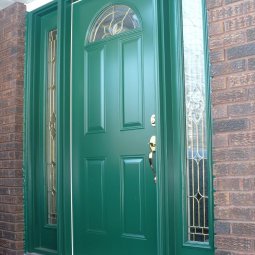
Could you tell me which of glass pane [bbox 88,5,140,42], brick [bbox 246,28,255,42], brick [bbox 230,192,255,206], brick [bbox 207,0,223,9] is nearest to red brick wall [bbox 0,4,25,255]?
glass pane [bbox 88,5,140,42]

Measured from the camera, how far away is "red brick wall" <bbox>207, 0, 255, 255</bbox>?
2.35 metres

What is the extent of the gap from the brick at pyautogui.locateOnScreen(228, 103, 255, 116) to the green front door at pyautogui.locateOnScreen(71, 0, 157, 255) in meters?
0.76

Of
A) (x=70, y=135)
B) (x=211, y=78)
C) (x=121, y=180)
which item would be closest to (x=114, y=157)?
(x=121, y=180)

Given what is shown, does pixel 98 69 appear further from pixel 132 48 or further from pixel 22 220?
pixel 22 220

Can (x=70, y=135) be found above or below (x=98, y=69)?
below

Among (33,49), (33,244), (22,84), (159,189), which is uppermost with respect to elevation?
(33,49)

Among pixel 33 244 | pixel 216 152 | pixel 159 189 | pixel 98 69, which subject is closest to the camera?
pixel 216 152

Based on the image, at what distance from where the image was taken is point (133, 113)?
10.6 feet

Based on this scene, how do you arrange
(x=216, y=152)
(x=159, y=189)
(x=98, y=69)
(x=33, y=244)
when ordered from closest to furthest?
(x=216, y=152) < (x=159, y=189) < (x=98, y=69) < (x=33, y=244)

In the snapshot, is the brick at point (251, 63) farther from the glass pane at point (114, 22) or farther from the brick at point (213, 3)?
the glass pane at point (114, 22)

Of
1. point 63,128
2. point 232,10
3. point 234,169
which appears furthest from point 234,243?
point 63,128

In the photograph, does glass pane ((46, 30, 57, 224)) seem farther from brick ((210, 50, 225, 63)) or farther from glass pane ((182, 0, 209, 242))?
brick ((210, 50, 225, 63))

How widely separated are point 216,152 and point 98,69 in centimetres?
141

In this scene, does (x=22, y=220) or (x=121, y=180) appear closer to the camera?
(x=121, y=180)
